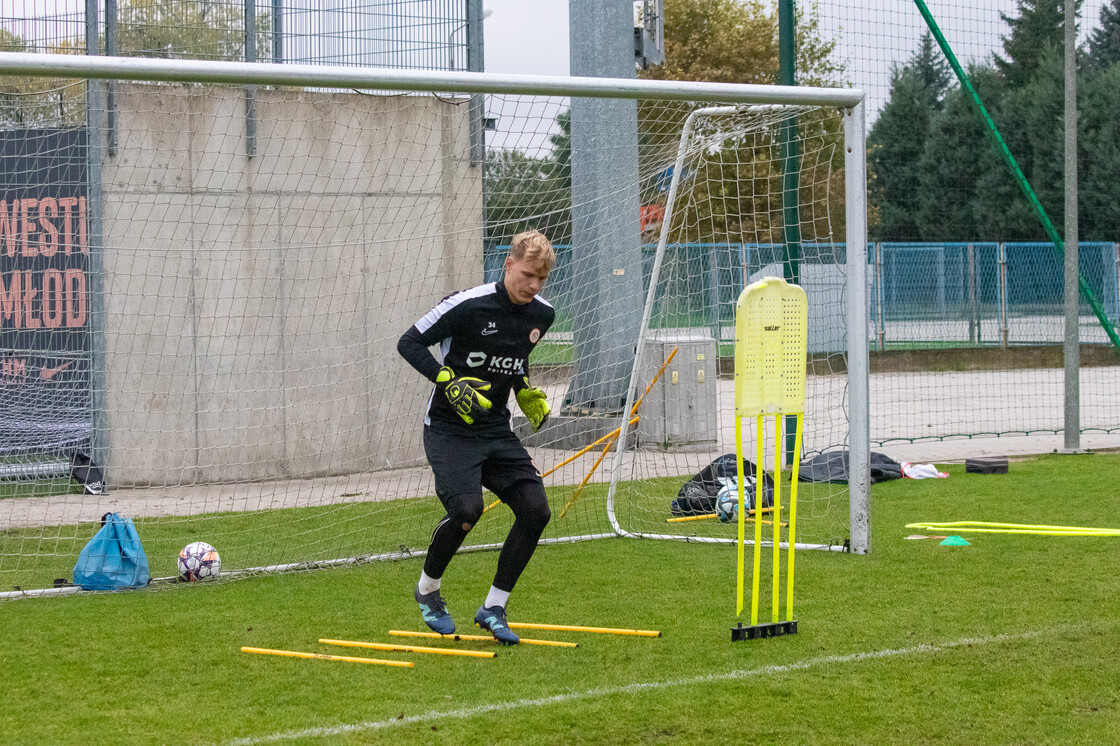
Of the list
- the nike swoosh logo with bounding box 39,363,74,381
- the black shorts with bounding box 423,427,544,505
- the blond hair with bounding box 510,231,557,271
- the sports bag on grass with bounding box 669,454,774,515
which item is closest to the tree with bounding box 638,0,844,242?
the sports bag on grass with bounding box 669,454,774,515

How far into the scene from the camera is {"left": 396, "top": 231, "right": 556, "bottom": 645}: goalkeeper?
4863mm

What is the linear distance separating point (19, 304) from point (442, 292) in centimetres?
345

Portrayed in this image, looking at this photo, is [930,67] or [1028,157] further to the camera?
[1028,157]

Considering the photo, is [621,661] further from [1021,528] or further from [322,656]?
[1021,528]

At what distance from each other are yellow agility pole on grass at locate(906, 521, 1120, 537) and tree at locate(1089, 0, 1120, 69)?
8.21 metres

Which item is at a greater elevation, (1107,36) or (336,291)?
(1107,36)

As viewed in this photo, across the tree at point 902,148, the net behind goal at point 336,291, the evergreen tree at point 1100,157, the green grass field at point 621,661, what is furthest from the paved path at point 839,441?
the tree at point 902,148

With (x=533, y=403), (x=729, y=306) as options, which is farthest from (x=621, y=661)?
(x=729, y=306)

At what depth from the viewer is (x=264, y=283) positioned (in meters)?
9.95

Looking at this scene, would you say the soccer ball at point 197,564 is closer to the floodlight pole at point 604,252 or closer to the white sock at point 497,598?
the white sock at point 497,598

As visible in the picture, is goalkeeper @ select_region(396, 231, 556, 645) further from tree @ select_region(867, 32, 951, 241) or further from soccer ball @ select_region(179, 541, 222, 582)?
tree @ select_region(867, 32, 951, 241)

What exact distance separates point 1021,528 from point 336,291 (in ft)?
19.4

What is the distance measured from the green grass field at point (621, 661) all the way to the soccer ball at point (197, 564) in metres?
0.11

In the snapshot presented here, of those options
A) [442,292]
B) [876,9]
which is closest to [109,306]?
[442,292]
